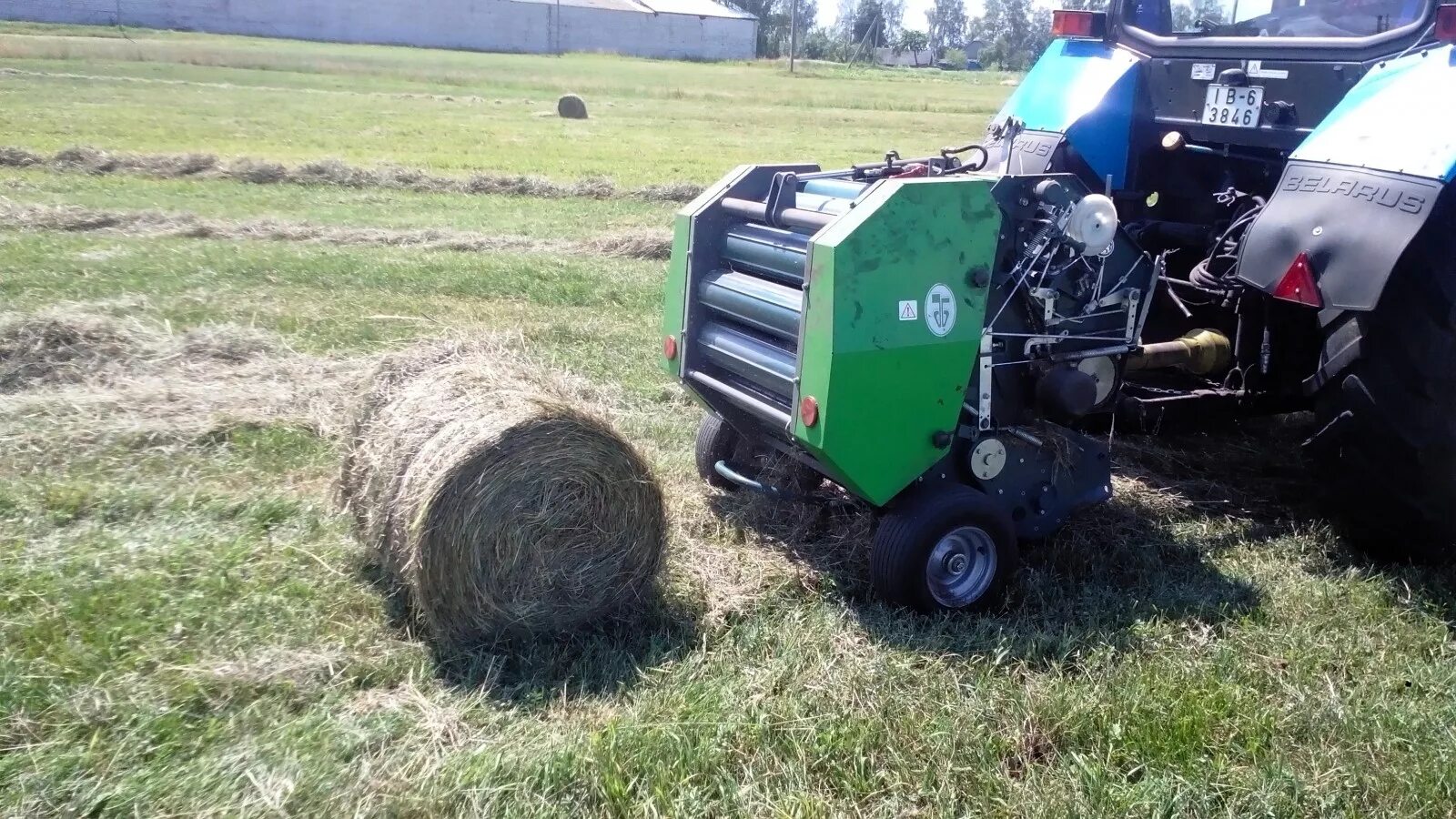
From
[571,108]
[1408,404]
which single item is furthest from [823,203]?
[571,108]

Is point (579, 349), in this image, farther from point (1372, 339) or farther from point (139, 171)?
point (139, 171)

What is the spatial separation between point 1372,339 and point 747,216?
2.21 meters

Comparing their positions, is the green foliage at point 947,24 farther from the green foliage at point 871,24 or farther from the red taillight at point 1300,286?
the red taillight at point 1300,286

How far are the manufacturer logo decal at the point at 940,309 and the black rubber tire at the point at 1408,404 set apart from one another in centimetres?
137

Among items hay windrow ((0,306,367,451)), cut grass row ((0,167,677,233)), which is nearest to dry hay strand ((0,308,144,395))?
hay windrow ((0,306,367,451))

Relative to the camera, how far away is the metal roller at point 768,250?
3996 mm

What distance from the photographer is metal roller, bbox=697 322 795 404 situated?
4.00 m

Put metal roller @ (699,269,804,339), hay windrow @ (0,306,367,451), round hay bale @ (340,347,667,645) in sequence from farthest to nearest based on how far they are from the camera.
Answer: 1. hay windrow @ (0,306,367,451)
2. metal roller @ (699,269,804,339)
3. round hay bale @ (340,347,667,645)

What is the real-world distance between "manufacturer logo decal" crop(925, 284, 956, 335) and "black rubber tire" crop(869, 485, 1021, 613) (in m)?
0.57

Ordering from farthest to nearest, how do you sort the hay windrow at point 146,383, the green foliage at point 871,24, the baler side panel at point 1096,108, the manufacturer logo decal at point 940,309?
the green foliage at point 871,24 < the hay windrow at point 146,383 < the baler side panel at point 1096,108 < the manufacturer logo decal at point 940,309

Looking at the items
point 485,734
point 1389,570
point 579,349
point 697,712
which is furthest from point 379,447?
point 1389,570

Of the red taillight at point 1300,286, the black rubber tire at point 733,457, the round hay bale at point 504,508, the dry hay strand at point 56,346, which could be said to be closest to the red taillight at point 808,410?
the round hay bale at point 504,508

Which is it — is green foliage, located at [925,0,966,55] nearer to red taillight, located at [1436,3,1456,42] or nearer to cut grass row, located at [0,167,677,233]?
cut grass row, located at [0,167,677,233]

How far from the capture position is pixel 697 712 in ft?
10.7
